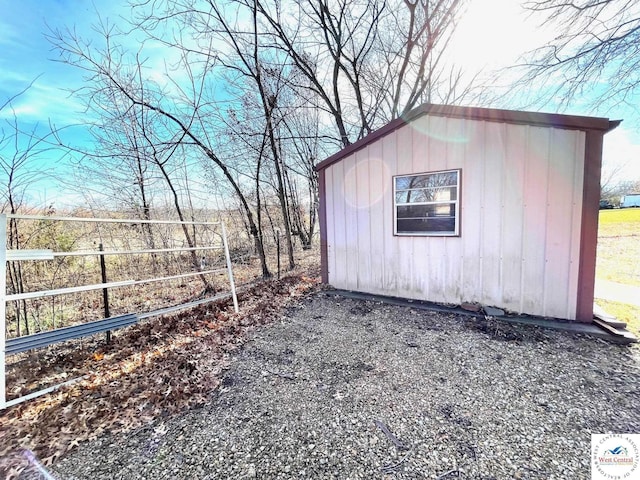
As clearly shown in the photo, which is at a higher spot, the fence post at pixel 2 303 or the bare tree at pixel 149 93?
the bare tree at pixel 149 93

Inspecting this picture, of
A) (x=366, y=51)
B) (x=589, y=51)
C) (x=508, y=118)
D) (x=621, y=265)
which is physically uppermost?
(x=366, y=51)

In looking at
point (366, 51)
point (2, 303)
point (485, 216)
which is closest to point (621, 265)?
point (485, 216)

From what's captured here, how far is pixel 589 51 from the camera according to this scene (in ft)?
14.9

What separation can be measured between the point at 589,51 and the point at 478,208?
12.4 ft

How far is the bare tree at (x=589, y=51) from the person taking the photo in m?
4.22

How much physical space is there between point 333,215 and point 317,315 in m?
1.95

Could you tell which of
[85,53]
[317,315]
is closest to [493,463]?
[317,315]

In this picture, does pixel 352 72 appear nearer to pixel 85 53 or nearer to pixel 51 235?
pixel 85 53

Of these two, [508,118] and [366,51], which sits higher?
[366,51]
